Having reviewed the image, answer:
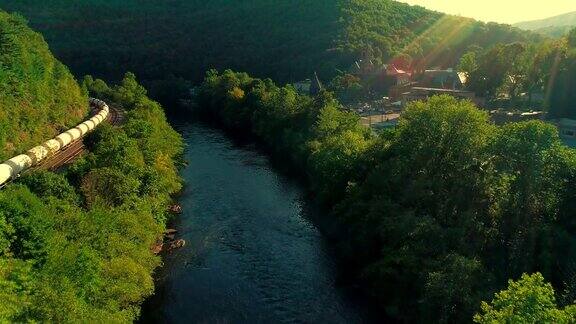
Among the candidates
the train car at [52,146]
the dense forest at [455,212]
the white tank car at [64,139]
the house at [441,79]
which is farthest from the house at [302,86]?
the dense forest at [455,212]

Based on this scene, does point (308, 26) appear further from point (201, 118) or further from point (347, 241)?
point (347, 241)

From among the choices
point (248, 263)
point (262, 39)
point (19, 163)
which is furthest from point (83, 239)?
point (262, 39)

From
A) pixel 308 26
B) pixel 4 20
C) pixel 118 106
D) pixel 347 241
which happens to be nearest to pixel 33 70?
pixel 4 20

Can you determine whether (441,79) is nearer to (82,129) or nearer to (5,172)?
(82,129)

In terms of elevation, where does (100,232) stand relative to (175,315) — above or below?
above

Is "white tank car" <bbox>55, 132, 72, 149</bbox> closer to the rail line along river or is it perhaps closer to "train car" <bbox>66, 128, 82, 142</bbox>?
"train car" <bbox>66, 128, 82, 142</bbox>

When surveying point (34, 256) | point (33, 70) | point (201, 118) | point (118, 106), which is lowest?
point (201, 118)

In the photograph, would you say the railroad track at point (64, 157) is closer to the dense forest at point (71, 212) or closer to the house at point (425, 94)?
the dense forest at point (71, 212)
